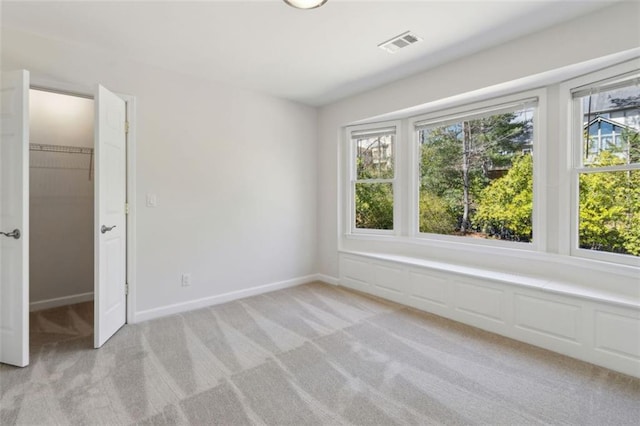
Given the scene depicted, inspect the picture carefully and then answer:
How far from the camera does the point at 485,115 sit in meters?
3.27

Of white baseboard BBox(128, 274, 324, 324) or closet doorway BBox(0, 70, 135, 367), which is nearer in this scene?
closet doorway BBox(0, 70, 135, 367)

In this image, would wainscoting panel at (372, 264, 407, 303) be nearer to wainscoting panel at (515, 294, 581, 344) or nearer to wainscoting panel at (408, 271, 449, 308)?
wainscoting panel at (408, 271, 449, 308)

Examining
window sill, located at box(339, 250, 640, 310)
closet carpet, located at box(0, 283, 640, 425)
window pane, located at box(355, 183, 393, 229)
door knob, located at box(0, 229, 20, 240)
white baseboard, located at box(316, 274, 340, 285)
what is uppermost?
window pane, located at box(355, 183, 393, 229)

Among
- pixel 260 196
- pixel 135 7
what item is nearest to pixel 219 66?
pixel 135 7

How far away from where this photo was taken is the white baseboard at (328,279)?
14.4ft

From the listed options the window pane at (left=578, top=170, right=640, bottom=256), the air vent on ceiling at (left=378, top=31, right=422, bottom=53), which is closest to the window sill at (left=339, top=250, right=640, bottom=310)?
the window pane at (left=578, top=170, right=640, bottom=256)

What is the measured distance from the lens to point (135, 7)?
2209mm

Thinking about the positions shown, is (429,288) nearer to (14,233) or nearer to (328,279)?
(328,279)

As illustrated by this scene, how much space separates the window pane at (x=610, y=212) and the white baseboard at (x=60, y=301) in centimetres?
523

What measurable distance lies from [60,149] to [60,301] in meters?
1.75

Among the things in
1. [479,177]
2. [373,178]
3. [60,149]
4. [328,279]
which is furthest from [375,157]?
[60,149]

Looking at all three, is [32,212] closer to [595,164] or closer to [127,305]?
[127,305]

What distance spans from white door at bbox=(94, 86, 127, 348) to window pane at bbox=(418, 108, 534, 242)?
10.5 feet

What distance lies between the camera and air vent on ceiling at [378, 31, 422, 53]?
2.60m
